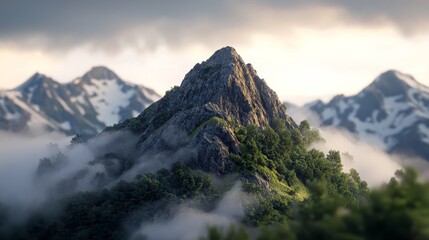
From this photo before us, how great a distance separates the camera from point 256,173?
19775 cm

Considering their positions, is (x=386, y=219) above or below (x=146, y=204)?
below

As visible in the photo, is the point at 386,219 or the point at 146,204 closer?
the point at 386,219

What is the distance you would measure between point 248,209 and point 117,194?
42.6 metres

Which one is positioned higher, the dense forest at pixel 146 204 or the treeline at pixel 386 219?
the dense forest at pixel 146 204

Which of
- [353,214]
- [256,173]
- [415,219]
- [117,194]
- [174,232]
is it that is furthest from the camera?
[256,173]

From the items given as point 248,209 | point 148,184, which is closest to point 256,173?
point 248,209

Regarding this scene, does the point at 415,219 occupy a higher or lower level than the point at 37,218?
lower

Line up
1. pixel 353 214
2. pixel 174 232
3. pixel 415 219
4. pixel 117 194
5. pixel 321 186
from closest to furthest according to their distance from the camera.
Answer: pixel 415 219, pixel 353 214, pixel 321 186, pixel 174 232, pixel 117 194

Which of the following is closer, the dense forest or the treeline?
the treeline

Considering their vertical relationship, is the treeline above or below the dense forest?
below

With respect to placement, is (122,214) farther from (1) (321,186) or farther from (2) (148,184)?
(1) (321,186)

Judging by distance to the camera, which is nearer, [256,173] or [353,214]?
[353,214]

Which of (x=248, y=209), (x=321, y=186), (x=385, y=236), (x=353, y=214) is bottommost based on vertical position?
(x=385, y=236)

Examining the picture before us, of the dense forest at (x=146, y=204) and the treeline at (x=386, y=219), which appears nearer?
the treeline at (x=386, y=219)
